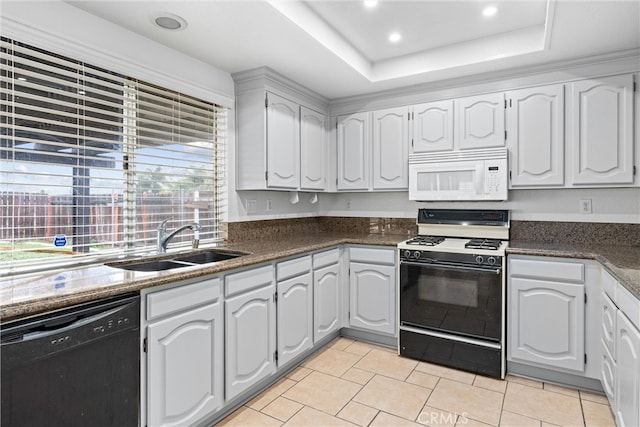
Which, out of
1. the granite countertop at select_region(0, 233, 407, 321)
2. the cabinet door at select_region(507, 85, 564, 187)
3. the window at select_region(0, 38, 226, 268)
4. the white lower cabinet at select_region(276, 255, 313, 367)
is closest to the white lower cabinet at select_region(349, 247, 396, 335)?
the white lower cabinet at select_region(276, 255, 313, 367)

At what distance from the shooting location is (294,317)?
2594 mm

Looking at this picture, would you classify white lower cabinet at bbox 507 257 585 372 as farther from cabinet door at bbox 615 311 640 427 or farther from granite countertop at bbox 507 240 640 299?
cabinet door at bbox 615 311 640 427

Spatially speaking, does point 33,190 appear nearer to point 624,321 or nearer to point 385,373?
point 385,373

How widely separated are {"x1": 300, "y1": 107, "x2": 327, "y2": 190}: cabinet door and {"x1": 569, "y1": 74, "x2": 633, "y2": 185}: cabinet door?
206cm

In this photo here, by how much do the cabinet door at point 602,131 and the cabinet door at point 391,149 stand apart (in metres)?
1.27

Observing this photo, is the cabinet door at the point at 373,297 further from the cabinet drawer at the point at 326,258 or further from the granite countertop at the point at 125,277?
the granite countertop at the point at 125,277

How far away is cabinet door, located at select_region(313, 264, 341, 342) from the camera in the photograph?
112 inches

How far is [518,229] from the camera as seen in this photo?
3.09 m

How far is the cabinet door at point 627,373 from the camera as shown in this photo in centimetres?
149

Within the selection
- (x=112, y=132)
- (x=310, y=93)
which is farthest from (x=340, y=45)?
(x=112, y=132)

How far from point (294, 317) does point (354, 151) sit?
178 cm

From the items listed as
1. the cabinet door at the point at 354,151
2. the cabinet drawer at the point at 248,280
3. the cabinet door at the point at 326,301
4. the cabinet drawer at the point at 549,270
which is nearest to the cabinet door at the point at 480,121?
the cabinet door at the point at 354,151

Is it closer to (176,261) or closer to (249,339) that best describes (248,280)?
(249,339)

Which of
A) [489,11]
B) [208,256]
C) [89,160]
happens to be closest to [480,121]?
[489,11]
